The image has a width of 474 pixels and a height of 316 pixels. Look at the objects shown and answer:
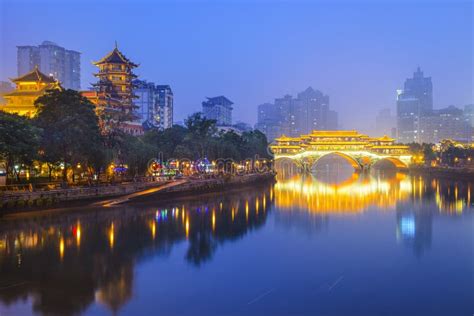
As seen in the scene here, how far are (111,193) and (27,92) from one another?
1636cm

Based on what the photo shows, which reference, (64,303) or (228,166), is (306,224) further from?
(228,166)

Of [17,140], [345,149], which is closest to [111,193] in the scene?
[17,140]

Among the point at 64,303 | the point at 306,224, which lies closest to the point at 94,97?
the point at 306,224

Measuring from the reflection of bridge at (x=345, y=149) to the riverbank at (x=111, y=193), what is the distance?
35.9m

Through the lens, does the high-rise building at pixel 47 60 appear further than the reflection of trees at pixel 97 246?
Yes

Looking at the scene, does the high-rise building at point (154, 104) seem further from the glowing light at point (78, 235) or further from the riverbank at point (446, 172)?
the glowing light at point (78, 235)

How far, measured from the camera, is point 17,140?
23.0m

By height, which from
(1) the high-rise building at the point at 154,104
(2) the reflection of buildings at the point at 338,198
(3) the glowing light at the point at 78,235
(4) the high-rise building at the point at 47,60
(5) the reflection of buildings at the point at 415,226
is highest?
(4) the high-rise building at the point at 47,60

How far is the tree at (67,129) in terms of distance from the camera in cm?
2620

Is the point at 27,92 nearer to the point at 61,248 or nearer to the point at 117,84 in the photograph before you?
the point at 117,84

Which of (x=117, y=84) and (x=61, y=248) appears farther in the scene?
(x=117, y=84)

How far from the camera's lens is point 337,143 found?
7575cm

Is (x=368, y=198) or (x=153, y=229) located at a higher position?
(x=153, y=229)

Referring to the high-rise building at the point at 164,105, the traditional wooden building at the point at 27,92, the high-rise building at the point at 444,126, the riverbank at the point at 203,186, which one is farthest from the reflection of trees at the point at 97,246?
the high-rise building at the point at 444,126
